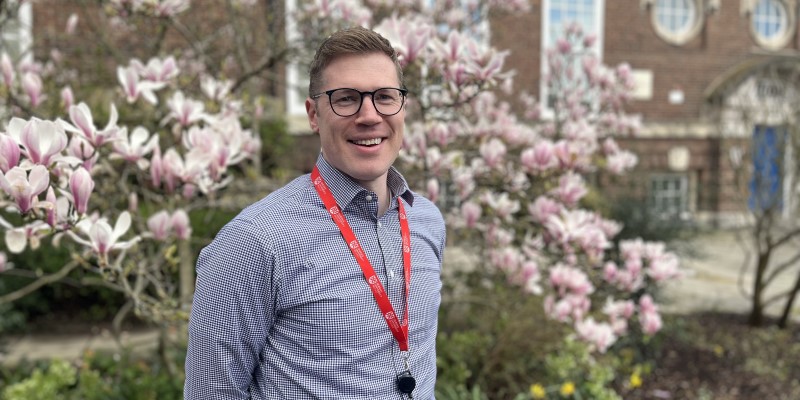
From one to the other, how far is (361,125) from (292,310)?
1.43ft

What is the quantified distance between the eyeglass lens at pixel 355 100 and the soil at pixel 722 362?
3.56 m

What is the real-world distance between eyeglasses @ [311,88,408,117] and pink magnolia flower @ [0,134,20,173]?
2.28 feet

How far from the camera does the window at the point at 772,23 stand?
43.9 ft

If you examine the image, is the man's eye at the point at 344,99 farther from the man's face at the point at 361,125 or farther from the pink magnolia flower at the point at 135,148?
the pink magnolia flower at the point at 135,148

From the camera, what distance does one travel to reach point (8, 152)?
1526 mm

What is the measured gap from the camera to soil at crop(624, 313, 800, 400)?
457cm

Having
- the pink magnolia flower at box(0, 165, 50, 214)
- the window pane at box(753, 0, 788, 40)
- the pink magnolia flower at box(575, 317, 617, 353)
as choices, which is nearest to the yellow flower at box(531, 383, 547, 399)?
the pink magnolia flower at box(575, 317, 617, 353)

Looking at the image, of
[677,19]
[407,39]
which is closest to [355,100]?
[407,39]

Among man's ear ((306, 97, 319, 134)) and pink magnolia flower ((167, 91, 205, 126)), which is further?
pink magnolia flower ((167, 91, 205, 126))

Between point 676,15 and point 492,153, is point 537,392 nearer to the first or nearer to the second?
point 492,153

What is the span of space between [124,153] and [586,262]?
1.95 metres

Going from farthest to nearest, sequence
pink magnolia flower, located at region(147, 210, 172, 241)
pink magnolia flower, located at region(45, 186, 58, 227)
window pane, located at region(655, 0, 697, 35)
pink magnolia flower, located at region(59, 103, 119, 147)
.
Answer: window pane, located at region(655, 0, 697, 35) < pink magnolia flower, located at region(147, 210, 172, 241) < pink magnolia flower, located at region(59, 103, 119, 147) < pink magnolia flower, located at region(45, 186, 58, 227)

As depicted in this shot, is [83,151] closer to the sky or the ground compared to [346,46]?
closer to the ground

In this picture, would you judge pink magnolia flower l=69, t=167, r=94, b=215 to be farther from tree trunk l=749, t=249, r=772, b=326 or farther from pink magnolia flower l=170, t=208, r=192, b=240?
tree trunk l=749, t=249, r=772, b=326
